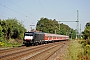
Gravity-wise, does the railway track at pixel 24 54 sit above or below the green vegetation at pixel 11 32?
below

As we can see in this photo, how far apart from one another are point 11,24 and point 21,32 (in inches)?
187

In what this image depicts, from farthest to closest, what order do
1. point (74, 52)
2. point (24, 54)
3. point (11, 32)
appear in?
1. point (11, 32)
2. point (74, 52)
3. point (24, 54)

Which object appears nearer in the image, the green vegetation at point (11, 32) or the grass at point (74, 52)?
the grass at point (74, 52)

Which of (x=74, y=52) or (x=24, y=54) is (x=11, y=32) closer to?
(x=74, y=52)

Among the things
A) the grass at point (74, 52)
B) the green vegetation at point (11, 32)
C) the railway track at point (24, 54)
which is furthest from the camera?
the green vegetation at point (11, 32)

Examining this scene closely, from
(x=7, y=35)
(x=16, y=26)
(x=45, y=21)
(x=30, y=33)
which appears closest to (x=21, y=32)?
(x=16, y=26)

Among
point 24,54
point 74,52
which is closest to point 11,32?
point 74,52

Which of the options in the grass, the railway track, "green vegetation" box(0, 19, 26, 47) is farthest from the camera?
"green vegetation" box(0, 19, 26, 47)

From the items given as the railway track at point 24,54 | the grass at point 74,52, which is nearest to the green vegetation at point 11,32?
the grass at point 74,52

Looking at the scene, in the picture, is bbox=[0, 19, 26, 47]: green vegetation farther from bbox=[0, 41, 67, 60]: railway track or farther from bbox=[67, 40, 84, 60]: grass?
bbox=[0, 41, 67, 60]: railway track

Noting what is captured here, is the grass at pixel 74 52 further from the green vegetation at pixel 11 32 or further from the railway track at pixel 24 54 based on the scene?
the green vegetation at pixel 11 32

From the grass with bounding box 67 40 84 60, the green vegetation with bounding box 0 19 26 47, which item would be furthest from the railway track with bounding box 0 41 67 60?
the green vegetation with bounding box 0 19 26 47

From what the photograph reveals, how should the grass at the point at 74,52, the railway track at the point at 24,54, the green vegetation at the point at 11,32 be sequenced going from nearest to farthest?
the railway track at the point at 24,54, the grass at the point at 74,52, the green vegetation at the point at 11,32

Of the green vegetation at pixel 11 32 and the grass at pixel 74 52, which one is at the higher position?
the green vegetation at pixel 11 32
